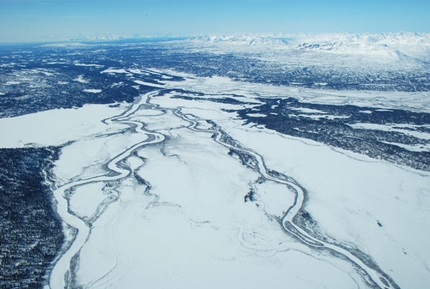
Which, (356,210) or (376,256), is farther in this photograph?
(356,210)

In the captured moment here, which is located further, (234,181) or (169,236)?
(234,181)

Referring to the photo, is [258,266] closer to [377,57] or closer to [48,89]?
[48,89]

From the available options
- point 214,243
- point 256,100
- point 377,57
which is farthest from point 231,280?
point 377,57

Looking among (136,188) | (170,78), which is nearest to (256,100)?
(170,78)

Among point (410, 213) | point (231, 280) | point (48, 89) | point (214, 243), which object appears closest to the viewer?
point (231, 280)

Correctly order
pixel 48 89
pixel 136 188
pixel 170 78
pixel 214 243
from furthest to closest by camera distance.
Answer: pixel 170 78 → pixel 48 89 → pixel 136 188 → pixel 214 243

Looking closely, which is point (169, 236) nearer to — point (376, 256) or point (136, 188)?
point (136, 188)
